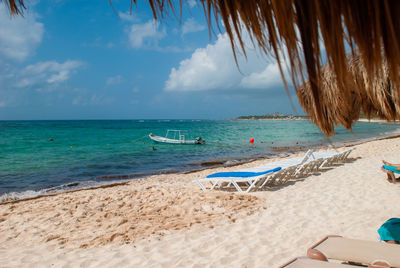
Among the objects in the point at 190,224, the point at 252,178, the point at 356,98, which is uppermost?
the point at 356,98

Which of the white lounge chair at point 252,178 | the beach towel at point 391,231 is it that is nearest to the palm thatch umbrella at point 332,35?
the beach towel at point 391,231

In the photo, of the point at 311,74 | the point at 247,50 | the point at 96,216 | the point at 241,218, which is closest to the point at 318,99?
the point at 311,74

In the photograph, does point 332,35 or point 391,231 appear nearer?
point 332,35

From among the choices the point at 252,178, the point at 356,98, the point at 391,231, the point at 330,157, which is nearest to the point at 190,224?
the point at 252,178

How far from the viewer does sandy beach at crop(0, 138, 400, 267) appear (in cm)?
391

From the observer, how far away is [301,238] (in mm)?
4195

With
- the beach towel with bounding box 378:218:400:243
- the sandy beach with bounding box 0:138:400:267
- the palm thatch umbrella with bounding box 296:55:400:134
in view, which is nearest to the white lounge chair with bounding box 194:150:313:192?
the sandy beach with bounding box 0:138:400:267

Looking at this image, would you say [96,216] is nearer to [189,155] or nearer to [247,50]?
[247,50]

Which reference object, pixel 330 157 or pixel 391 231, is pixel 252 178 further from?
pixel 330 157

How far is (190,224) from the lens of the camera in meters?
5.05

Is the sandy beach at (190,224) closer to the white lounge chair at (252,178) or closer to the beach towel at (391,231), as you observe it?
the white lounge chair at (252,178)

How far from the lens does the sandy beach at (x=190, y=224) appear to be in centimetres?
391

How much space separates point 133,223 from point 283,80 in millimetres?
4868

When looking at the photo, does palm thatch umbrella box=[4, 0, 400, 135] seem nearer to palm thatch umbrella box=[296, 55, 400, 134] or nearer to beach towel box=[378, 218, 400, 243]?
palm thatch umbrella box=[296, 55, 400, 134]
